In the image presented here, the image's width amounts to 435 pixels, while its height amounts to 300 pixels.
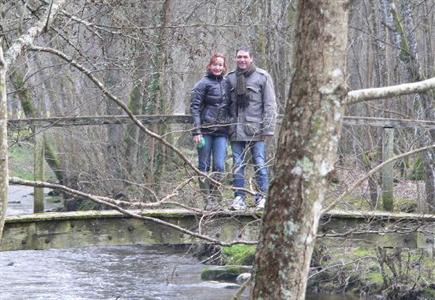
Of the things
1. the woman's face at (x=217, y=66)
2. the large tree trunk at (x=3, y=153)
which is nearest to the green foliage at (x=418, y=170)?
the woman's face at (x=217, y=66)

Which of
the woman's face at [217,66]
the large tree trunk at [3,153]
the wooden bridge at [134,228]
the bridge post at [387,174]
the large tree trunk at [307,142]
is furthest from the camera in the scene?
the bridge post at [387,174]

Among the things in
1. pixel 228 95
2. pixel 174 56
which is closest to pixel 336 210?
pixel 228 95

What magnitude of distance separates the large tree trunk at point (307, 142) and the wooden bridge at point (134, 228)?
5595 millimetres

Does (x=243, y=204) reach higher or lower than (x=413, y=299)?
higher

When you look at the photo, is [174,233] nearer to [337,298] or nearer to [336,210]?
[336,210]

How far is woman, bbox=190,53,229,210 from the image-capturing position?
9.48m

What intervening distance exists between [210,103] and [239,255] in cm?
520

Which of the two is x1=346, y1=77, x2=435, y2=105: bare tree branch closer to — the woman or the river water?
the woman

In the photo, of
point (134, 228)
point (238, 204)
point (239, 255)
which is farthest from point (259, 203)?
point (239, 255)

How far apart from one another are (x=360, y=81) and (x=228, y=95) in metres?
9.95

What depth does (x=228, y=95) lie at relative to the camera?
960 centimetres

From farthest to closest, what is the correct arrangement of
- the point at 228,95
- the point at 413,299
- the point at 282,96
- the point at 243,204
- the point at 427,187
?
the point at 282,96, the point at 427,187, the point at 413,299, the point at 228,95, the point at 243,204

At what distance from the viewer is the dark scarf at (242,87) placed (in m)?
9.41

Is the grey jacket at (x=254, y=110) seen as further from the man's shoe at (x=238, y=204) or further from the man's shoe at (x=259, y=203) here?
the man's shoe at (x=238, y=204)
